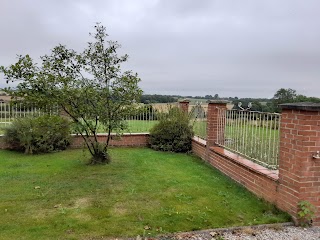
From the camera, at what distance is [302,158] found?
3.65 meters

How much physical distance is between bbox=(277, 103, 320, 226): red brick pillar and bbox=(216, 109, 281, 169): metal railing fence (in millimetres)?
734

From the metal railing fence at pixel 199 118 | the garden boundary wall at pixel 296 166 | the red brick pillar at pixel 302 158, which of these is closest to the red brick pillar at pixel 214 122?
the metal railing fence at pixel 199 118

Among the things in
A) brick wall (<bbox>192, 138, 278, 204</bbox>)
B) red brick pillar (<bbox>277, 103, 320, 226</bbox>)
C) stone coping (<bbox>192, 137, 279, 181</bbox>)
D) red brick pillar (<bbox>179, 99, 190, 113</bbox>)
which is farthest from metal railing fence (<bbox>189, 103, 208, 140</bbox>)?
red brick pillar (<bbox>277, 103, 320, 226</bbox>)

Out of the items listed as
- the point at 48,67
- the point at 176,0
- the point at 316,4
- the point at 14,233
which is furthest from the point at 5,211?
the point at 316,4

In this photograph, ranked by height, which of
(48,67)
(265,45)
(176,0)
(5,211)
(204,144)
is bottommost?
(5,211)

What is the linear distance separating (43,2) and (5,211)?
7.80 metres

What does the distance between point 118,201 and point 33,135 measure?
545cm

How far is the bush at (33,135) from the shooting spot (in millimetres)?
8672

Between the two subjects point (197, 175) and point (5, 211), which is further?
point (197, 175)

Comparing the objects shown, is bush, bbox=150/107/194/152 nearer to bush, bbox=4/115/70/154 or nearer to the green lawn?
the green lawn

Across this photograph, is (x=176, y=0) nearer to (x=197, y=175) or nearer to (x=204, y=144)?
(x=204, y=144)

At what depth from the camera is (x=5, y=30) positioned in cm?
1091

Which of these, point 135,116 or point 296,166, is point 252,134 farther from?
point 135,116

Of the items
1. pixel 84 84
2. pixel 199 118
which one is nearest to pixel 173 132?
pixel 199 118
